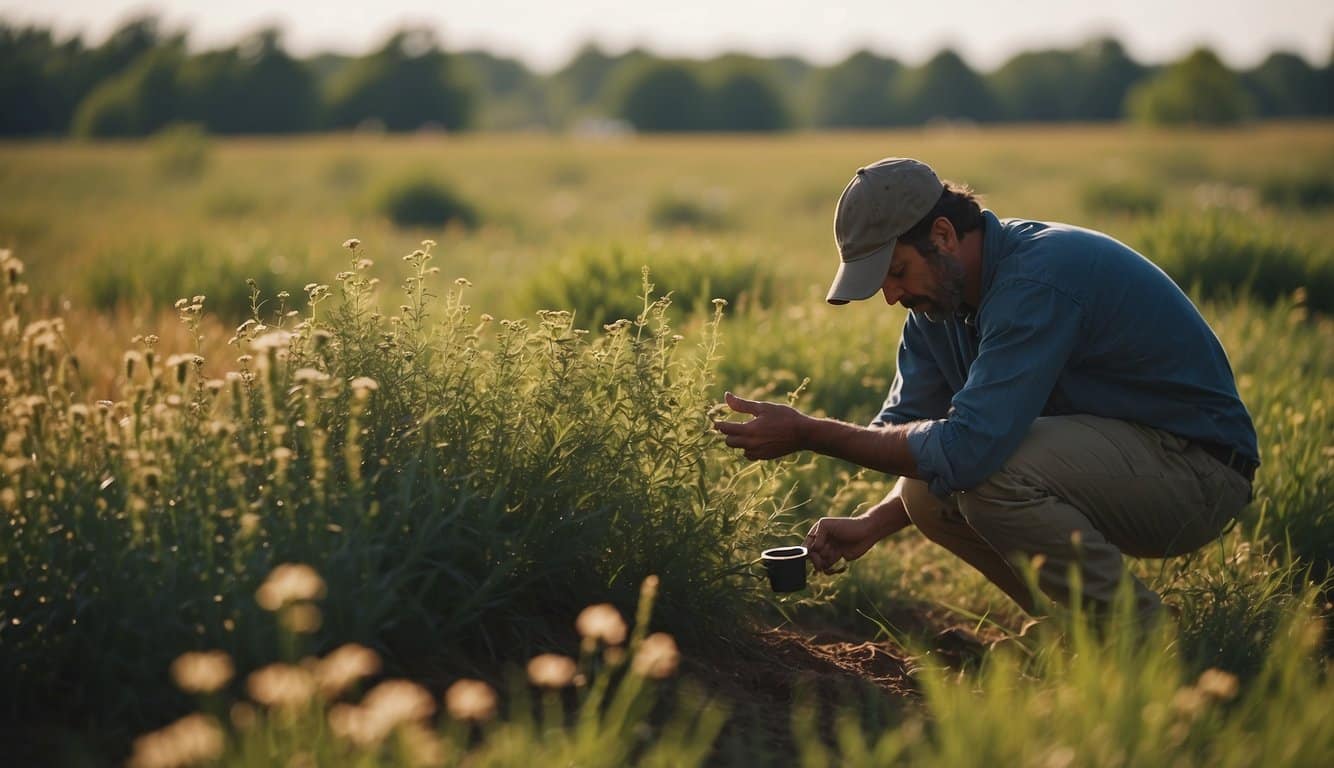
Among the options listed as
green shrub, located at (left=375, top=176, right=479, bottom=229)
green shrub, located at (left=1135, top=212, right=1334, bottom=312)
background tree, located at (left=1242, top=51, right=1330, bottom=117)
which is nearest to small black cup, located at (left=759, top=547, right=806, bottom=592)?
green shrub, located at (left=1135, top=212, right=1334, bottom=312)

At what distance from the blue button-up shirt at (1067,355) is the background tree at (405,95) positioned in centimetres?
8557

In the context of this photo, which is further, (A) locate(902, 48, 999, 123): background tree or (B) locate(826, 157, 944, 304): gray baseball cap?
(A) locate(902, 48, 999, 123): background tree

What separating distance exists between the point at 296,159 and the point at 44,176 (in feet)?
22.8

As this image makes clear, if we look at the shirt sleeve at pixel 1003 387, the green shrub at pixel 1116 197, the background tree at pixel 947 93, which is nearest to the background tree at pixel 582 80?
the background tree at pixel 947 93

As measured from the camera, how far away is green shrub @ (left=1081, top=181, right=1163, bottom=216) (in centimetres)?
1728

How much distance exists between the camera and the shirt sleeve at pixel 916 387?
12.5ft

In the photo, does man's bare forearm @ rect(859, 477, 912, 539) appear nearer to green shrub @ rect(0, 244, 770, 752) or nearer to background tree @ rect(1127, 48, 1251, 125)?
green shrub @ rect(0, 244, 770, 752)

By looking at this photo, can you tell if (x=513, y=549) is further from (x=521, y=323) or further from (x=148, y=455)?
(x=148, y=455)

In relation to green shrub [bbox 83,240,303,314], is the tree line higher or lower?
higher

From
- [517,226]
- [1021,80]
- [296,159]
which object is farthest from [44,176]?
[1021,80]

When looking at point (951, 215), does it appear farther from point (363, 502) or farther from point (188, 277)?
point (188, 277)

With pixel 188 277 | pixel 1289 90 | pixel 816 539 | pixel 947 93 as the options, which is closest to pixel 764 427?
pixel 816 539

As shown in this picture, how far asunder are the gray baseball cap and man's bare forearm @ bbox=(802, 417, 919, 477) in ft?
1.17

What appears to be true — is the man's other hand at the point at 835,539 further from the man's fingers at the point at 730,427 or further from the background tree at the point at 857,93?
the background tree at the point at 857,93
